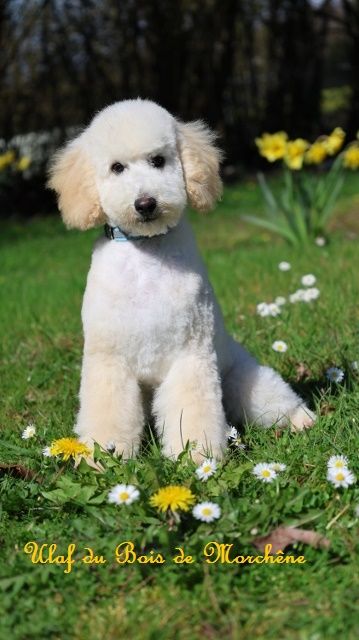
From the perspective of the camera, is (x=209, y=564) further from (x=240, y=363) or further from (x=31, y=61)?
(x=31, y=61)

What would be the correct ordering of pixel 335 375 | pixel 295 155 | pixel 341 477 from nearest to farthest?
pixel 341 477 → pixel 335 375 → pixel 295 155

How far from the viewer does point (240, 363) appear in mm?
3129

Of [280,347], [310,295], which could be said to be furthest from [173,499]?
[310,295]

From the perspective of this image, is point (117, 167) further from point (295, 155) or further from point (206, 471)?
point (295, 155)

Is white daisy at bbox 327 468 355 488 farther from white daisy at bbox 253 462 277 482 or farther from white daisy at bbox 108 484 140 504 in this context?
white daisy at bbox 108 484 140 504

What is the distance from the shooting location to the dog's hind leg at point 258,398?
300cm

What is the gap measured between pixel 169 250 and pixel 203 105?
9724mm

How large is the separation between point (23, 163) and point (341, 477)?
821 cm

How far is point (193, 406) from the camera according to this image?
8.87 ft

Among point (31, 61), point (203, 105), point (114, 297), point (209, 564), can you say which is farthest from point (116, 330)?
point (203, 105)

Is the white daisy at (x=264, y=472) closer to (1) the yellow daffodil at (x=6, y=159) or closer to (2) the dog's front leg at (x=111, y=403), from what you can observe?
(2) the dog's front leg at (x=111, y=403)

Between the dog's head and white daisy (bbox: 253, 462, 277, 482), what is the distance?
842 mm

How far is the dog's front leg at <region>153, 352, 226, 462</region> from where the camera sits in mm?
2686

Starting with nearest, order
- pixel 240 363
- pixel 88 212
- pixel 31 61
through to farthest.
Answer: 1. pixel 88 212
2. pixel 240 363
3. pixel 31 61
